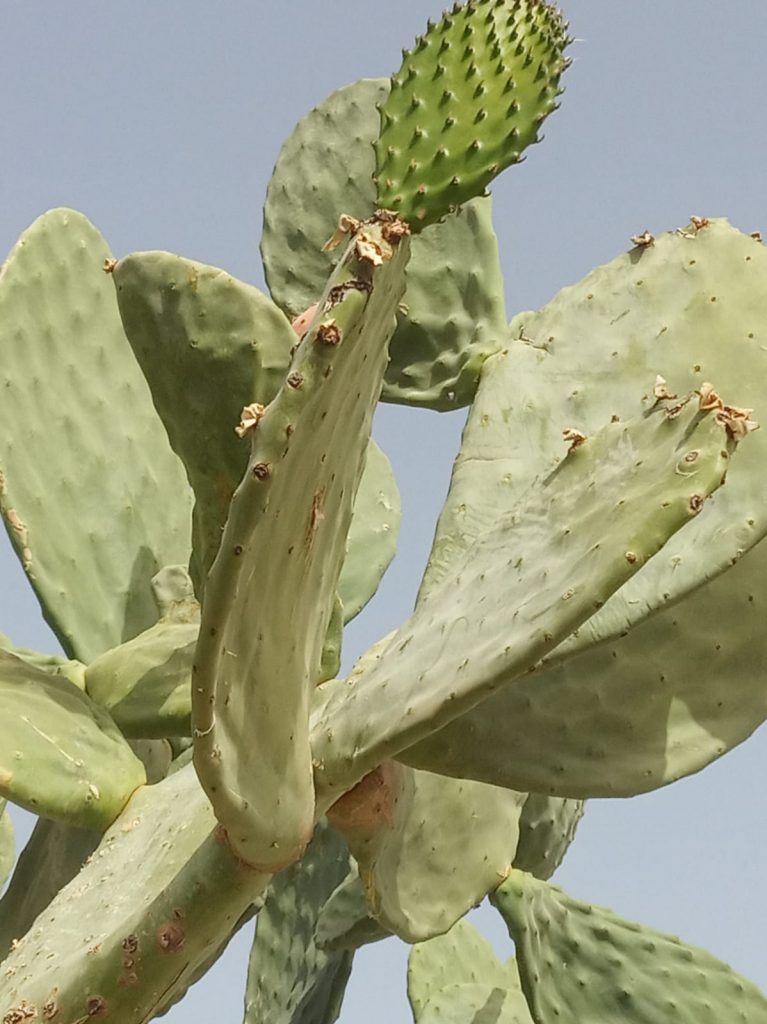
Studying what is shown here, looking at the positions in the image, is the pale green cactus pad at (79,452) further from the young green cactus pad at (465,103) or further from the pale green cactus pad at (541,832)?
the young green cactus pad at (465,103)

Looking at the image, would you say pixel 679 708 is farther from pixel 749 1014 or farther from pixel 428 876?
pixel 749 1014

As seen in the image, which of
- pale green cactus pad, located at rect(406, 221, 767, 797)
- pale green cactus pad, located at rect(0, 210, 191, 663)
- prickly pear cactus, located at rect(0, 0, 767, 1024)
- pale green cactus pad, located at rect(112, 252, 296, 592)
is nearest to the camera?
prickly pear cactus, located at rect(0, 0, 767, 1024)

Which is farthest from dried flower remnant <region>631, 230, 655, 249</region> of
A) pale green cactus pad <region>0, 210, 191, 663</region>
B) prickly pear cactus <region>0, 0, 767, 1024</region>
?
pale green cactus pad <region>0, 210, 191, 663</region>

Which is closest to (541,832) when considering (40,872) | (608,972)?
(608,972)

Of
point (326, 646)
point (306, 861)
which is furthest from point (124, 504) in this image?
point (306, 861)

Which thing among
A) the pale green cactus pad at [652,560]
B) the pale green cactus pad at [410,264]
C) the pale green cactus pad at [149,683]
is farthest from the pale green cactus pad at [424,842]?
the pale green cactus pad at [410,264]

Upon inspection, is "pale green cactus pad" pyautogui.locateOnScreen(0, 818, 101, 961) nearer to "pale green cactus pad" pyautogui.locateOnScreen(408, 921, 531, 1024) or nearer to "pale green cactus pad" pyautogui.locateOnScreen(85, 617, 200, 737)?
"pale green cactus pad" pyautogui.locateOnScreen(85, 617, 200, 737)

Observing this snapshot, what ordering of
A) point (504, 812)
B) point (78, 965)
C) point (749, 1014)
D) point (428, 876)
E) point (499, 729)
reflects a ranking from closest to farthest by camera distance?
point (78, 965) < point (499, 729) < point (428, 876) < point (504, 812) < point (749, 1014)
